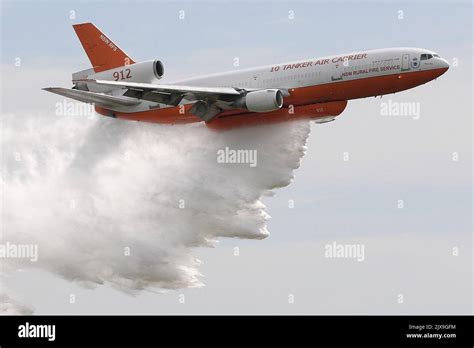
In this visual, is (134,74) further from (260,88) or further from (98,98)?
(260,88)

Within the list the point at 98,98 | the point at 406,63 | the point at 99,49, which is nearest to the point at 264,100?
the point at 406,63

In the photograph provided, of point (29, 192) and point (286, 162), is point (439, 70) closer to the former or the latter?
point (286, 162)

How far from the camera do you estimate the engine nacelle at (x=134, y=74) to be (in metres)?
68.4

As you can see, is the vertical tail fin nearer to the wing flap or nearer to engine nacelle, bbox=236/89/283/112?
the wing flap

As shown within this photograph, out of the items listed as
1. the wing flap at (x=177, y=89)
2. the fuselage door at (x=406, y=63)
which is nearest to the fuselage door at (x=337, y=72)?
the fuselage door at (x=406, y=63)

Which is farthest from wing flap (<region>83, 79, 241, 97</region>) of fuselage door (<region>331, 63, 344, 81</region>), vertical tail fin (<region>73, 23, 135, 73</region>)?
vertical tail fin (<region>73, 23, 135, 73</region>)

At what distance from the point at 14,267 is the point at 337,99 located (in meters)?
17.8

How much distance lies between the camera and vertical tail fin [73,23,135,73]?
71125 mm

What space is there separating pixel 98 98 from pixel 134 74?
2287mm

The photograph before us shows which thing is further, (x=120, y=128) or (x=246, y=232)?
(x=120, y=128)

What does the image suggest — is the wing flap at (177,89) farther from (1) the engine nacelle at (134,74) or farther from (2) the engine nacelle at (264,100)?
(1) the engine nacelle at (134,74)

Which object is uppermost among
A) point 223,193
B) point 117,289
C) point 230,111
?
point 230,111

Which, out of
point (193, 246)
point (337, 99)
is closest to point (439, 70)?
point (337, 99)

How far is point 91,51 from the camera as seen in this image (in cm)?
7206
